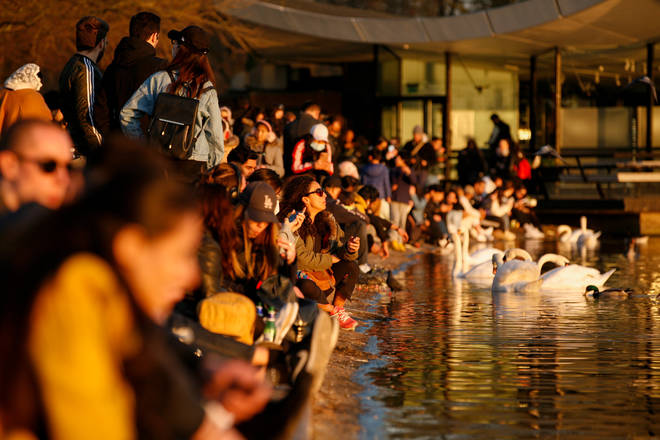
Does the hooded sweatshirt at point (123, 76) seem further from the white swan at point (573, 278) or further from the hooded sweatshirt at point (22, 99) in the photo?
the white swan at point (573, 278)

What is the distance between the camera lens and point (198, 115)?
849 cm

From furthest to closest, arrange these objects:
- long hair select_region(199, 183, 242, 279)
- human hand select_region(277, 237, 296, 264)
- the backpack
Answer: the backpack, human hand select_region(277, 237, 296, 264), long hair select_region(199, 183, 242, 279)

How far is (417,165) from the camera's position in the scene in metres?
25.2

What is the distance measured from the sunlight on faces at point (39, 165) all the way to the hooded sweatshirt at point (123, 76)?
507 centimetres

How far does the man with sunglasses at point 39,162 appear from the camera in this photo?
402 centimetres

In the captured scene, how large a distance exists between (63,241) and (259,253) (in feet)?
13.8

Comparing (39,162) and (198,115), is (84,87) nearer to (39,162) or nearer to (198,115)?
(198,115)

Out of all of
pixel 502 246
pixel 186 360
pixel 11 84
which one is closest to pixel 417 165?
pixel 502 246

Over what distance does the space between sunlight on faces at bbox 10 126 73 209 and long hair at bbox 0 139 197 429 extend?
138cm

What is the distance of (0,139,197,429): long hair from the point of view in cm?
256

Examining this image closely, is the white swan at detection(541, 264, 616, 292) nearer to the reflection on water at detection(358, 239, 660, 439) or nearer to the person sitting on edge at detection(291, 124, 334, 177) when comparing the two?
the reflection on water at detection(358, 239, 660, 439)

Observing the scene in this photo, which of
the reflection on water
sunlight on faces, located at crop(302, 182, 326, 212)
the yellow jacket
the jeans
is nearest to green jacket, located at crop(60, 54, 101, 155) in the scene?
sunlight on faces, located at crop(302, 182, 326, 212)

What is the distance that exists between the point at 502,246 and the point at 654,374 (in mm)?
16778

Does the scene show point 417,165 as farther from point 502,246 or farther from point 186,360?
point 186,360
